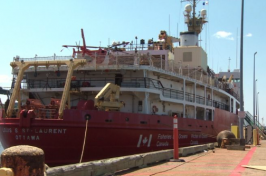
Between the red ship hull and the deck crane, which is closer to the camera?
the red ship hull

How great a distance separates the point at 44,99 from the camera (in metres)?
19.2

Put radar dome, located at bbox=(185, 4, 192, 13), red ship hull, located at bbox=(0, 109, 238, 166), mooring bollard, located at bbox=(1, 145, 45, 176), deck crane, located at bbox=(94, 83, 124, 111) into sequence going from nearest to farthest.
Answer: mooring bollard, located at bbox=(1, 145, 45, 176) → red ship hull, located at bbox=(0, 109, 238, 166) → deck crane, located at bbox=(94, 83, 124, 111) → radar dome, located at bbox=(185, 4, 192, 13)

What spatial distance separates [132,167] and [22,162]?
471 cm

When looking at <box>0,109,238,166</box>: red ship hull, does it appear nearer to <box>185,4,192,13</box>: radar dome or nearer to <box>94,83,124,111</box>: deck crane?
<box>94,83,124,111</box>: deck crane

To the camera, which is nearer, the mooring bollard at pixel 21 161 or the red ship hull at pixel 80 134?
the mooring bollard at pixel 21 161

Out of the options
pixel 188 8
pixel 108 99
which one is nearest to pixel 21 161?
pixel 108 99

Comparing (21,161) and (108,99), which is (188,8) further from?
(21,161)

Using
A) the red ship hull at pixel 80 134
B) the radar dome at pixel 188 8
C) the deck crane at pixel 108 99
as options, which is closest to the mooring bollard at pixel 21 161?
the red ship hull at pixel 80 134

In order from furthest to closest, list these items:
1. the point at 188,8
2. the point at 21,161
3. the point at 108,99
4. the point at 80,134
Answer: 1. the point at 188,8
2. the point at 108,99
3. the point at 80,134
4. the point at 21,161

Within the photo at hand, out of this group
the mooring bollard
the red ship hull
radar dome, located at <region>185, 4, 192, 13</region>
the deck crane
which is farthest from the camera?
radar dome, located at <region>185, 4, 192, 13</region>

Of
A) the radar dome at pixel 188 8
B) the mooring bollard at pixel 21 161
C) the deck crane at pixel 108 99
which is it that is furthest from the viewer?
the radar dome at pixel 188 8

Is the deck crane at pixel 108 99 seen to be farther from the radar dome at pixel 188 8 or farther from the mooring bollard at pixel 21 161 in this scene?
the radar dome at pixel 188 8

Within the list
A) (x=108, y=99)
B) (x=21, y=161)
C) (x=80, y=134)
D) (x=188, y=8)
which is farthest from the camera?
(x=188, y=8)

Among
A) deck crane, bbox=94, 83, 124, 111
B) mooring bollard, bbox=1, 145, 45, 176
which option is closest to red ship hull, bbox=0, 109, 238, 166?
deck crane, bbox=94, 83, 124, 111
